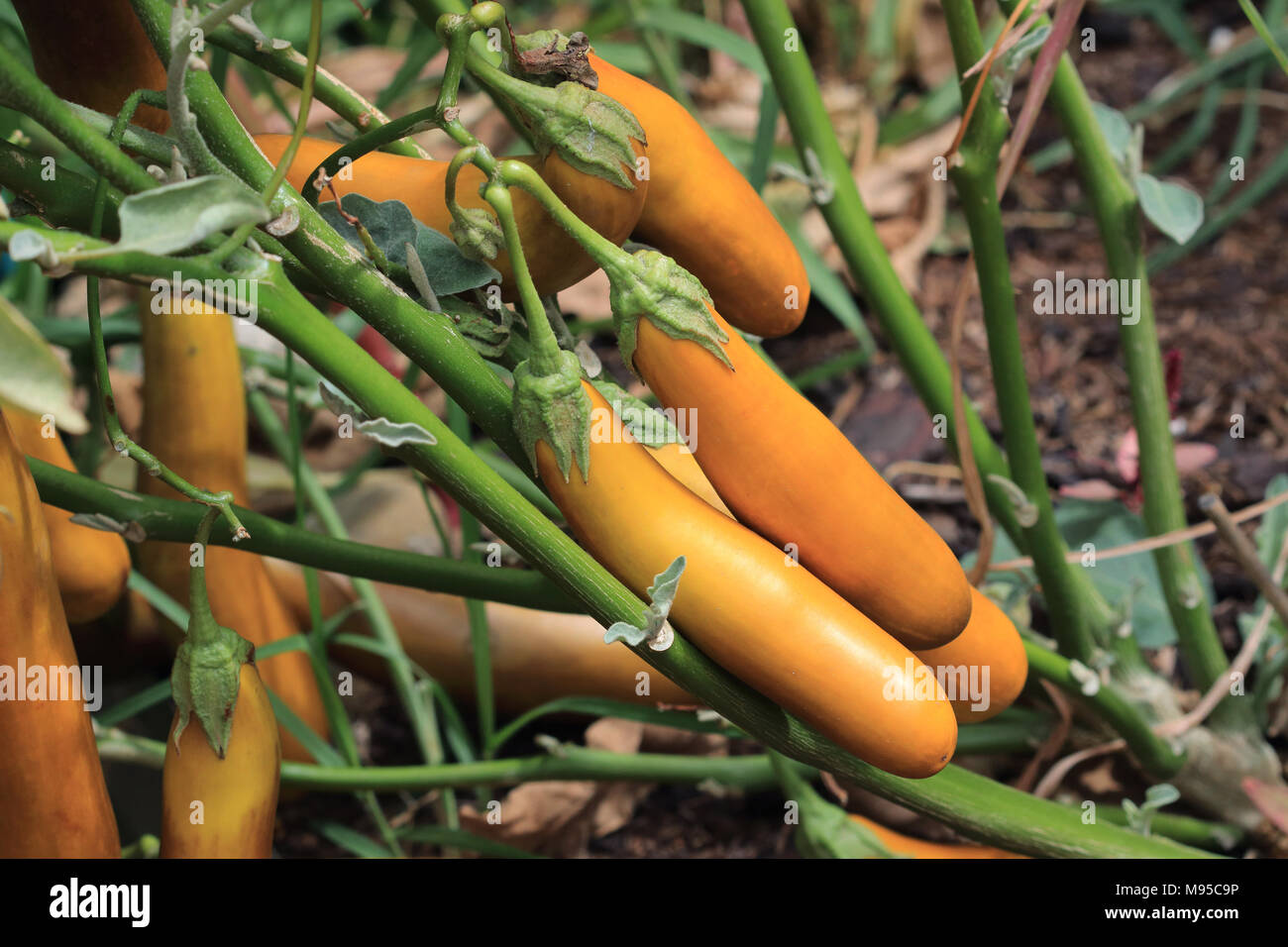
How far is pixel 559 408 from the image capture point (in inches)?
20.5

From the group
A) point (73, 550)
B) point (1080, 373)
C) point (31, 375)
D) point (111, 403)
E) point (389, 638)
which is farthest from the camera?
point (1080, 373)

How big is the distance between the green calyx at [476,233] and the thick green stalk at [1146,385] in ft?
1.65

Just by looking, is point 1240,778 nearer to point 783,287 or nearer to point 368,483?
point 783,287

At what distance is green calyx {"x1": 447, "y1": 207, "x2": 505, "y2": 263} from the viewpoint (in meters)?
0.53

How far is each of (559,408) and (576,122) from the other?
129mm

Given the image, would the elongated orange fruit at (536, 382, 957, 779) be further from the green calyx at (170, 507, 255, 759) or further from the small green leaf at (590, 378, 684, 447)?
the green calyx at (170, 507, 255, 759)

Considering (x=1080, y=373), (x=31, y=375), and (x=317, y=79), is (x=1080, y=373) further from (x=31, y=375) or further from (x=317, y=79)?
(x=31, y=375)

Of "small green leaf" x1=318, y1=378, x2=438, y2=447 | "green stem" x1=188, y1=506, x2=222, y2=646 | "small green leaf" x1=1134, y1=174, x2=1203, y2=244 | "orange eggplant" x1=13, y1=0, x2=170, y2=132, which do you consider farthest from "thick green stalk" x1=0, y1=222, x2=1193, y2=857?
"small green leaf" x1=1134, y1=174, x2=1203, y2=244

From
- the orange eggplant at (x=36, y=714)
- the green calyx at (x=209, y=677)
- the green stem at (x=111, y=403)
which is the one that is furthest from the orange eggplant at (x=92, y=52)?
the green calyx at (x=209, y=677)

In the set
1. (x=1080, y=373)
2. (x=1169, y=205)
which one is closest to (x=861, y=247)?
(x=1169, y=205)

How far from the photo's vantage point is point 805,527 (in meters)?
0.56

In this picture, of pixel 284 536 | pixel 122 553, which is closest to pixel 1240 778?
pixel 284 536

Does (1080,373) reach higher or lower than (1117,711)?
higher
